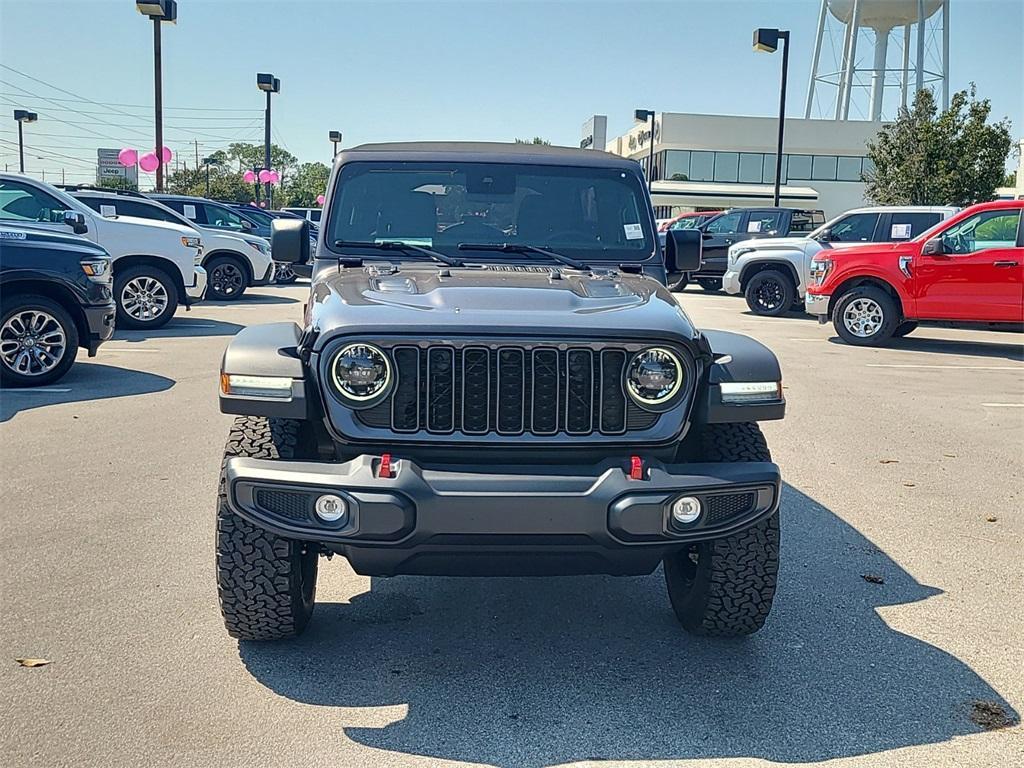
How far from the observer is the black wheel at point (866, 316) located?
43.1ft

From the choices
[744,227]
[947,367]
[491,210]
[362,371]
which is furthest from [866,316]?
[362,371]

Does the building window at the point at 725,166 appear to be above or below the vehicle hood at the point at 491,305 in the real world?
above

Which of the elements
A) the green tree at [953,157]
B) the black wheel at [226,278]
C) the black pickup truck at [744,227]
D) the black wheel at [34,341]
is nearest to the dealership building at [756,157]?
the green tree at [953,157]

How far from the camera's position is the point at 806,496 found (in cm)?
618

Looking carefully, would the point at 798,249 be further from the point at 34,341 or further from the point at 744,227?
the point at 34,341

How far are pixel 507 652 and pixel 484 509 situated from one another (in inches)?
38.6

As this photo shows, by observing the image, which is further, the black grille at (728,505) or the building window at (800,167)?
the building window at (800,167)

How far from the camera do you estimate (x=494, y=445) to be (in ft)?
11.4

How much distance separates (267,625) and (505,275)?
1641 millimetres

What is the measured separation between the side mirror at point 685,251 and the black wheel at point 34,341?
607cm

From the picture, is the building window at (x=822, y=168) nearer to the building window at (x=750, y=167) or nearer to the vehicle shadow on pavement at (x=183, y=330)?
the building window at (x=750, y=167)

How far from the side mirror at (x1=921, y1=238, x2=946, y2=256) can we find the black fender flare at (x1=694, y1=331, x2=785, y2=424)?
968 cm

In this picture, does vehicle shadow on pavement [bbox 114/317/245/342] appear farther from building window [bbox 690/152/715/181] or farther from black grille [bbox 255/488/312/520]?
building window [bbox 690/152/715/181]

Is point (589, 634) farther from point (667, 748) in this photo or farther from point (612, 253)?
point (612, 253)
